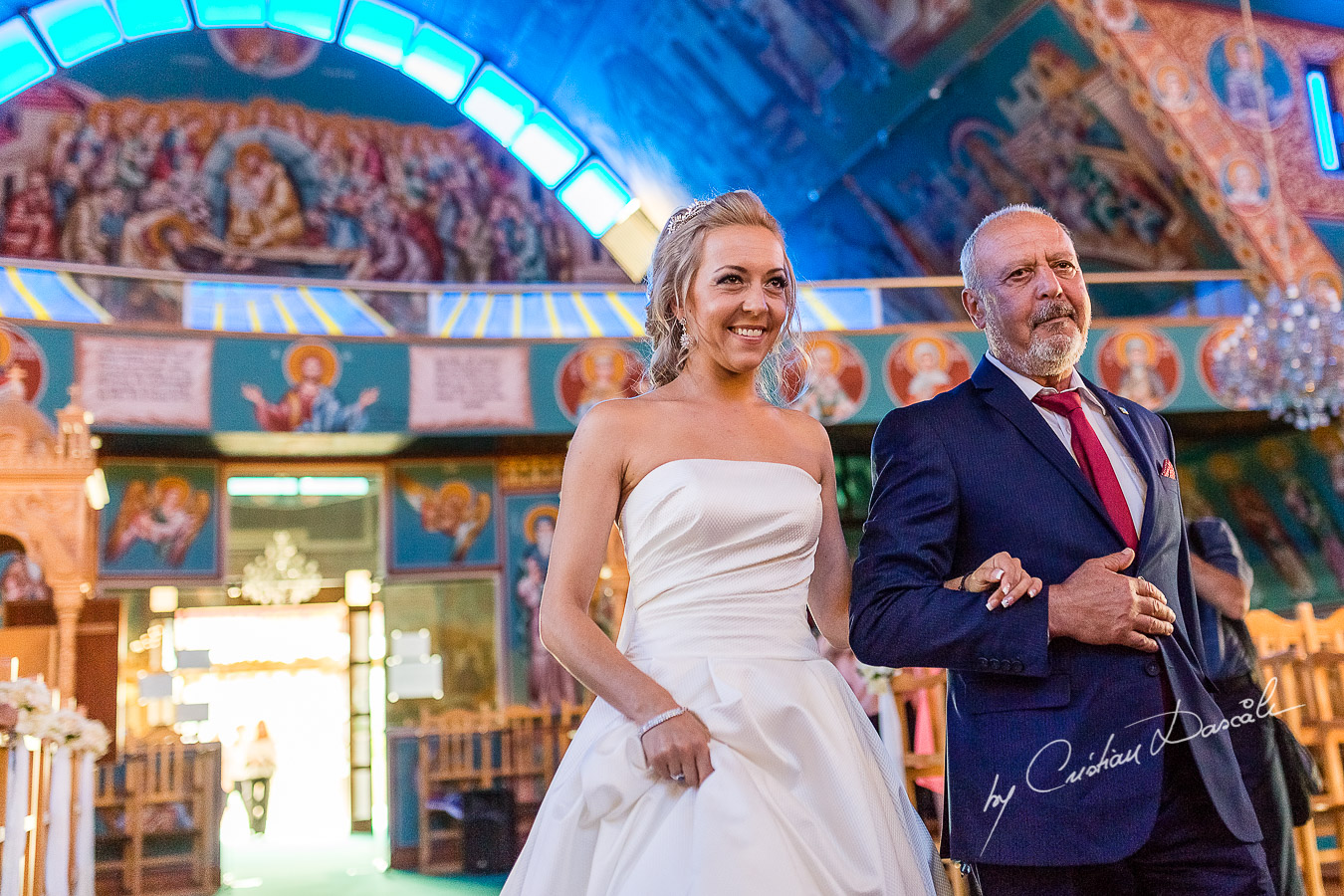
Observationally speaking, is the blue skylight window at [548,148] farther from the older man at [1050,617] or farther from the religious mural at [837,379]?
the older man at [1050,617]

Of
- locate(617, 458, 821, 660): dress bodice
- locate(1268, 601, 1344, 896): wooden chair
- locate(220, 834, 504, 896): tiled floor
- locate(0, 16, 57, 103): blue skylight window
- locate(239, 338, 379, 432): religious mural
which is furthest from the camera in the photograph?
locate(0, 16, 57, 103): blue skylight window

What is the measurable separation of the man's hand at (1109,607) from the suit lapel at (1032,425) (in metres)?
0.13

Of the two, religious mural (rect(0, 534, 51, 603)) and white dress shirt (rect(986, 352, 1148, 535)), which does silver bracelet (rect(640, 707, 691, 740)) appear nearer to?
white dress shirt (rect(986, 352, 1148, 535))

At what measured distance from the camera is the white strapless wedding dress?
190 centimetres

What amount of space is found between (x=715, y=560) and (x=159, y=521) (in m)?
11.5

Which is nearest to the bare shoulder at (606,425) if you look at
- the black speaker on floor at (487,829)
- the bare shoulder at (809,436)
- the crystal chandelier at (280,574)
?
the bare shoulder at (809,436)

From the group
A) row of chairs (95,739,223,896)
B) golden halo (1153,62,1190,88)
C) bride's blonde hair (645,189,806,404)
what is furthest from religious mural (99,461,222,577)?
bride's blonde hair (645,189,806,404)

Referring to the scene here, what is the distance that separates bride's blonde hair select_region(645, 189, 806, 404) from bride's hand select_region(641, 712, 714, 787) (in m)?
0.70

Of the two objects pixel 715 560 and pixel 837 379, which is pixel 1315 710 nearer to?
pixel 715 560

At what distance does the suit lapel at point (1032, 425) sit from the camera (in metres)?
2.03

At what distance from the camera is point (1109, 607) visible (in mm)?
1868

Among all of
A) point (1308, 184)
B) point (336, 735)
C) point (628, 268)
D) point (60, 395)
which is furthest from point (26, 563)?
point (1308, 184)

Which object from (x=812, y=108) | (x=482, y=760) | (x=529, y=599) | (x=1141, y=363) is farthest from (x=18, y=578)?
(x=1141, y=363)

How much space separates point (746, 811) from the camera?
190 centimetres
